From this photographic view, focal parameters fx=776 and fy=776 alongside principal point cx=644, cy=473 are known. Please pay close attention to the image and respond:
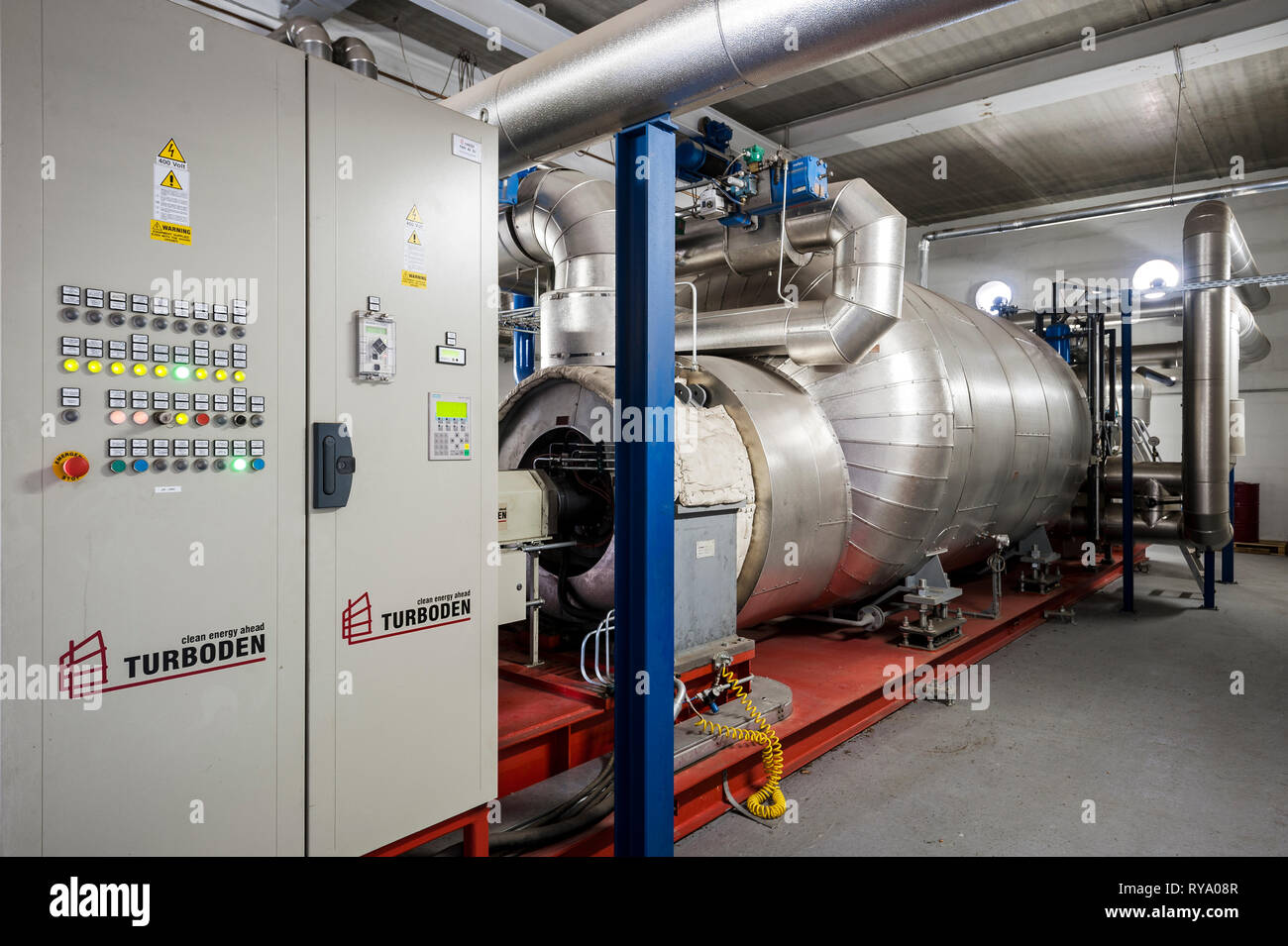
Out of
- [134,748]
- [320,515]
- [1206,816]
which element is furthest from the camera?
[1206,816]

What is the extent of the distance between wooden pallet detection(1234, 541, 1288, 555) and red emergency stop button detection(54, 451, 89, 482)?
13.1 m

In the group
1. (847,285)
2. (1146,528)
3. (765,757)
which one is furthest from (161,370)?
(1146,528)

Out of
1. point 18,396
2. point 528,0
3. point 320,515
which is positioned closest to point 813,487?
point 320,515

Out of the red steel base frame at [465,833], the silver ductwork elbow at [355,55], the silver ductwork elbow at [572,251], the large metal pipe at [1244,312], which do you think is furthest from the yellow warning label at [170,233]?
the large metal pipe at [1244,312]

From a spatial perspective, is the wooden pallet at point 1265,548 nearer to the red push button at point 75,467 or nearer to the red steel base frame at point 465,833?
the red steel base frame at point 465,833

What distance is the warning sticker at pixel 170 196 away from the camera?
1.76 metres

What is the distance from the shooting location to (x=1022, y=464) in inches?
231

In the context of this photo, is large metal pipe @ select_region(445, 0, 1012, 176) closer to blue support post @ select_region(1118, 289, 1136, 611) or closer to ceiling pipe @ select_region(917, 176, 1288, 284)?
blue support post @ select_region(1118, 289, 1136, 611)

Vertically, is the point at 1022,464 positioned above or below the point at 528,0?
below

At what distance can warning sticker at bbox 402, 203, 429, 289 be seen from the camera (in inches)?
87.7

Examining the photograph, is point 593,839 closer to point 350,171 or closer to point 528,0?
point 350,171

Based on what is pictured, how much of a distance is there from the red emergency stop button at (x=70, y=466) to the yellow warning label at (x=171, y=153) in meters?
0.70

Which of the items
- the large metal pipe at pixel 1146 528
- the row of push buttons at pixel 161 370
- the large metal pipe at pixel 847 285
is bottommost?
the large metal pipe at pixel 1146 528

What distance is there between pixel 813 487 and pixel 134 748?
10.6ft
